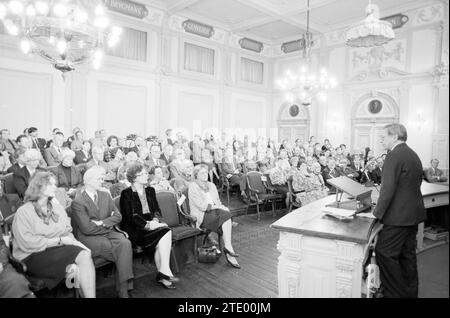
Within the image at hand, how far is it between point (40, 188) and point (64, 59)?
2674 millimetres

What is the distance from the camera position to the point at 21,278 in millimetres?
2314

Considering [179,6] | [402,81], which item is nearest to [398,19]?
[402,81]

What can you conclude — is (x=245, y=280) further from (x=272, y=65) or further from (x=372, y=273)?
(x=272, y=65)

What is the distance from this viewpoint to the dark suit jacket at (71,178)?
4893 mm

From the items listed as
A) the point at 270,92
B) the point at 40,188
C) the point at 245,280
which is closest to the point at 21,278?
the point at 40,188

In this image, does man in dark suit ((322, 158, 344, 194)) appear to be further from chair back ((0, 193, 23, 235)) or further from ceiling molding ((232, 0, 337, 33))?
chair back ((0, 193, 23, 235))

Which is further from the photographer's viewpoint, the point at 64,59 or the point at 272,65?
the point at 272,65

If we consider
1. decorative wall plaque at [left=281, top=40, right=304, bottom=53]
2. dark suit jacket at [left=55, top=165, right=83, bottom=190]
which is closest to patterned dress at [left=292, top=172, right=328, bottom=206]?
dark suit jacket at [left=55, top=165, right=83, bottom=190]

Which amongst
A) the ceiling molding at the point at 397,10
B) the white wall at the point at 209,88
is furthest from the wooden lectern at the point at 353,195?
the ceiling molding at the point at 397,10

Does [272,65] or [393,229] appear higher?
[272,65]

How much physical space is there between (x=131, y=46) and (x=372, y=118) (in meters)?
8.17

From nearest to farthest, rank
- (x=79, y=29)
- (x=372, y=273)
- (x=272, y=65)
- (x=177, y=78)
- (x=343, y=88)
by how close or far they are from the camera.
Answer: (x=372, y=273) → (x=79, y=29) → (x=177, y=78) → (x=343, y=88) → (x=272, y=65)

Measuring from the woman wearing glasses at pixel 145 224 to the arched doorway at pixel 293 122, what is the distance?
1013 cm

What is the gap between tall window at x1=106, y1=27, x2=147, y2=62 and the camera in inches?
369
